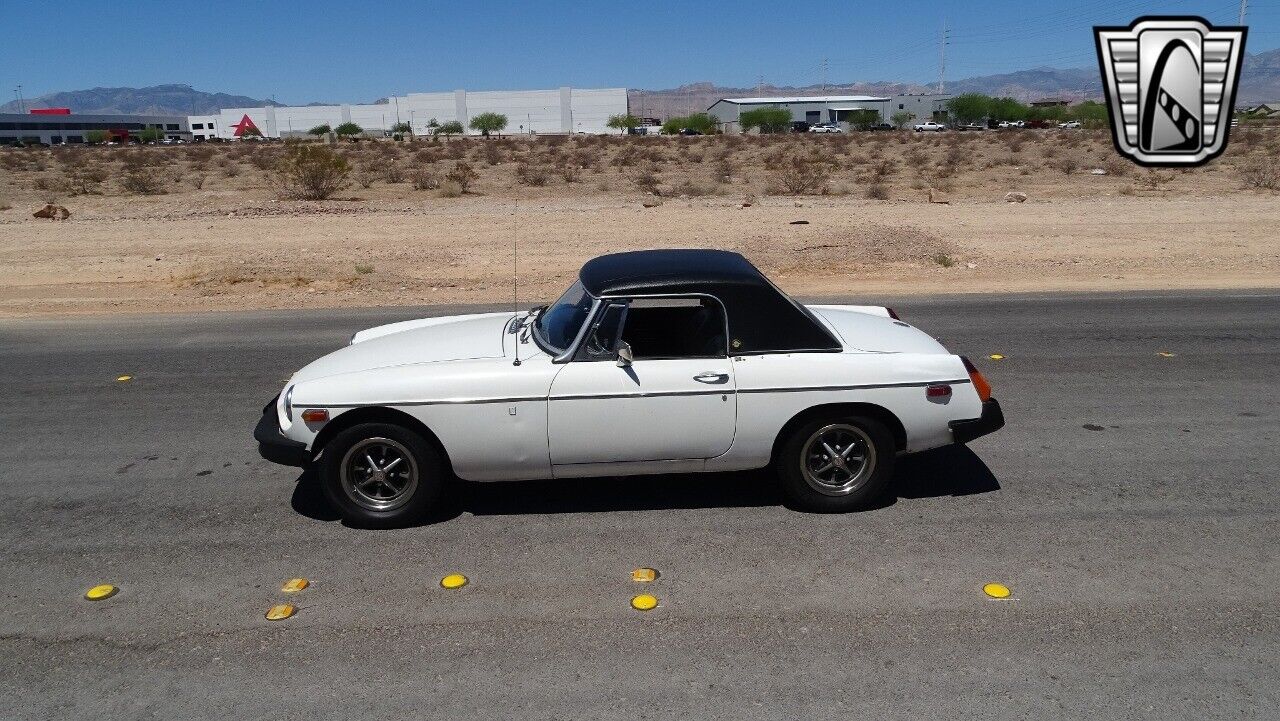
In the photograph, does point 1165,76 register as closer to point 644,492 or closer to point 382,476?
point 644,492

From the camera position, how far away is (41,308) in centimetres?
1360

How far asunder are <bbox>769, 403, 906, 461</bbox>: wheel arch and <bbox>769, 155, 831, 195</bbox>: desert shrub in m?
23.8

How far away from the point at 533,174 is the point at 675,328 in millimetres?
30822

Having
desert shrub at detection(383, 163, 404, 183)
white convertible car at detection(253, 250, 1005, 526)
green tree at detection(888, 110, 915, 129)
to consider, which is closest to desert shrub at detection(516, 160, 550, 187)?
desert shrub at detection(383, 163, 404, 183)

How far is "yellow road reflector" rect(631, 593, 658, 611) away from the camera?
4438mm

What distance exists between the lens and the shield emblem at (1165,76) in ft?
23.9

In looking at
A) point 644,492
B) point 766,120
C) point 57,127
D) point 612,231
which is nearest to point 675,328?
point 644,492

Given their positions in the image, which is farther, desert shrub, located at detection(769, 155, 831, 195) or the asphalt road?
desert shrub, located at detection(769, 155, 831, 195)

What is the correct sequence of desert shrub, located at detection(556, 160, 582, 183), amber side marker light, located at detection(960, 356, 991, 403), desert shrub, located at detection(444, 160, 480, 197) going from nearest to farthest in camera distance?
amber side marker light, located at detection(960, 356, 991, 403) < desert shrub, located at detection(444, 160, 480, 197) < desert shrub, located at detection(556, 160, 582, 183)

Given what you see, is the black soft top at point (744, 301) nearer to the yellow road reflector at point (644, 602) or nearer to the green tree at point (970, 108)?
the yellow road reflector at point (644, 602)

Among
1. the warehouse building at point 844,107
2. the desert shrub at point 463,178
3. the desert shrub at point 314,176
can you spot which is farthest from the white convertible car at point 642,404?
the warehouse building at point 844,107

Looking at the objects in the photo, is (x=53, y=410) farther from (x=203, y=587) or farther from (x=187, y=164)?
(x=187, y=164)

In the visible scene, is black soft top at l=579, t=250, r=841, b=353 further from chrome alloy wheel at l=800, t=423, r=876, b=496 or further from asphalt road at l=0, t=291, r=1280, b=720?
asphalt road at l=0, t=291, r=1280, b=720

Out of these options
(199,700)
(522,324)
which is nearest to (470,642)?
(199,700)
